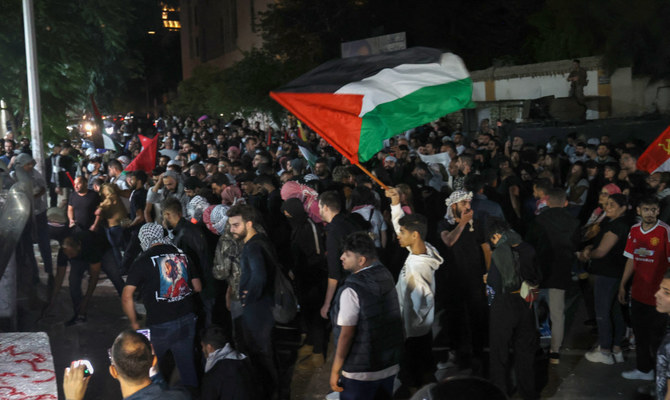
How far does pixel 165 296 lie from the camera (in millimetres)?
5734

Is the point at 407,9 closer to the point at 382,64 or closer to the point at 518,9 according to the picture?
the point at 518,9

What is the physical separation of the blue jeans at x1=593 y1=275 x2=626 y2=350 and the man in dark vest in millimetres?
2784

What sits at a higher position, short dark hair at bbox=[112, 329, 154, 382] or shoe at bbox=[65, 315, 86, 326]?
short dark hair at bbox=[112, 329, 154, 382]

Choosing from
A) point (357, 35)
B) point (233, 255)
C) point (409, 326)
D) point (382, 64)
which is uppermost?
point (357, 35)

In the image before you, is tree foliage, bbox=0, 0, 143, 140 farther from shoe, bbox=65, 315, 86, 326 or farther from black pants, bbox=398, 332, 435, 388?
black pants, bbox=398, 332, 435, 388

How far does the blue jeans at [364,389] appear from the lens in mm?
4821

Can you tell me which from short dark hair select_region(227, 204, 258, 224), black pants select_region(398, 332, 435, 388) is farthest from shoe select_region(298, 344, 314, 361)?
short dark hair select_region(227, 204, 258, 224)

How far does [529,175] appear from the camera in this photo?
1051 centimetres

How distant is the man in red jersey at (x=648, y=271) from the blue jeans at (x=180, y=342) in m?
3.73

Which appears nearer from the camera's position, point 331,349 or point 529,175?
point 331,349

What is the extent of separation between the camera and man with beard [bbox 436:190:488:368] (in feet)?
22.2

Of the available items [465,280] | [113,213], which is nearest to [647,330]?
[465,280]

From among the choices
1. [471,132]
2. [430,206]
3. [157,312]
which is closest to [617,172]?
[430,206]

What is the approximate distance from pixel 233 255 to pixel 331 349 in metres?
1.79
